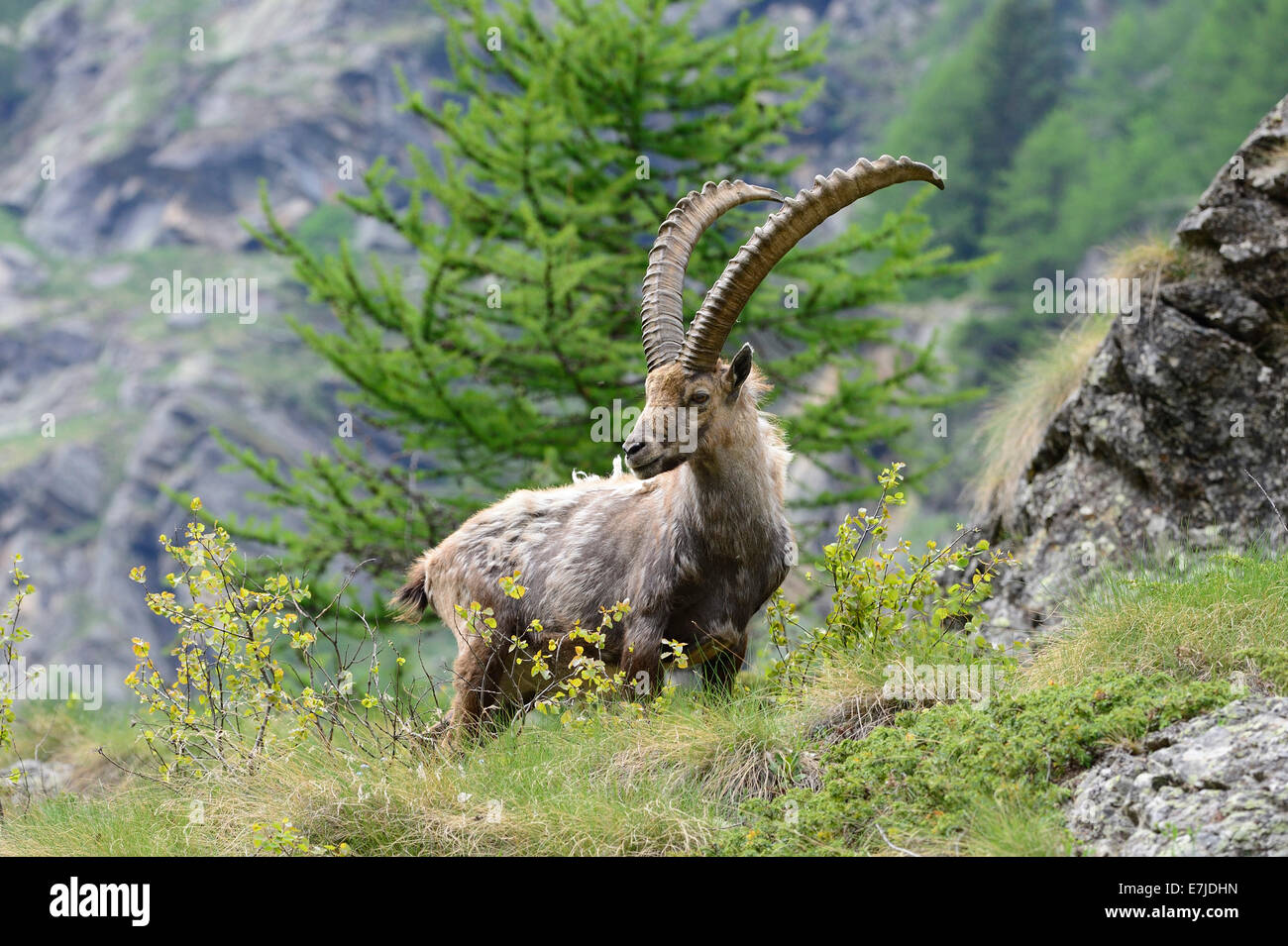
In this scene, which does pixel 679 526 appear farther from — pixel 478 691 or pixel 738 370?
pixel 478 691

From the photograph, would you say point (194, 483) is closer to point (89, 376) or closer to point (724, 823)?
point (89, 376)

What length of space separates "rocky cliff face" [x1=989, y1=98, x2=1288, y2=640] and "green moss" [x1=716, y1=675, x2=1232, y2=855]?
7.23 feet

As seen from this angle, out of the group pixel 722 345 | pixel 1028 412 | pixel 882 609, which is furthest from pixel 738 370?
pixel 1028 412

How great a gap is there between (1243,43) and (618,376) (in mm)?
58237

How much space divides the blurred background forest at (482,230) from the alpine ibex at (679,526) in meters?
3.45

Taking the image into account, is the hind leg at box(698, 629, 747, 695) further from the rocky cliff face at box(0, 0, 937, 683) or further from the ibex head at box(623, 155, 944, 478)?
the rocky cliff face at box(0, 0, 937, 683)

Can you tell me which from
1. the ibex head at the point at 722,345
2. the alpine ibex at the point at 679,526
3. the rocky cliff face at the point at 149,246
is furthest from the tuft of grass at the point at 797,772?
the rocky cliff face at the point at 149,246

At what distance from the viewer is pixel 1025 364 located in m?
9.78

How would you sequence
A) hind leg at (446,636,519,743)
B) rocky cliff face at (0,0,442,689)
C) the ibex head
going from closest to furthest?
the ibex head, hind leg at (446,636,519,743), rocky cliff face at (0,0,442,689)

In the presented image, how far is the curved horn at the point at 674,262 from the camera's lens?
6678mm

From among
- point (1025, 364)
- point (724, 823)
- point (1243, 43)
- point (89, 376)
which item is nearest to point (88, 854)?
point (724, 823)

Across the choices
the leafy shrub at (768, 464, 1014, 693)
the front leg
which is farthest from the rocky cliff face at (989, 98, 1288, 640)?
the front leg

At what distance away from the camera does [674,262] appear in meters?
6.94

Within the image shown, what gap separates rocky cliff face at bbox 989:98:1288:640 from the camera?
716cm
